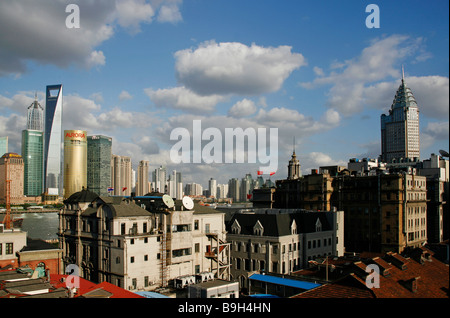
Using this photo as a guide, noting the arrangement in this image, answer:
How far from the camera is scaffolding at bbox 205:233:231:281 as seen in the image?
47.9m

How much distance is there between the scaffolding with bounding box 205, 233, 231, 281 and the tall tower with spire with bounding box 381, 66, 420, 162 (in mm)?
151483

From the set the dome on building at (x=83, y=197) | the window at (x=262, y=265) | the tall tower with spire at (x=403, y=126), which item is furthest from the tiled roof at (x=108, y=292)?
the tall tower with spire at (x=403, y=126)

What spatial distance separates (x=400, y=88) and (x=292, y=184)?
126471mm

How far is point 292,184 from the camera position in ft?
275

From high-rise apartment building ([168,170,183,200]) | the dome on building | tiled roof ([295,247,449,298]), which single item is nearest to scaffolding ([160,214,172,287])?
the dome on building

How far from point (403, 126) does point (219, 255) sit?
162m

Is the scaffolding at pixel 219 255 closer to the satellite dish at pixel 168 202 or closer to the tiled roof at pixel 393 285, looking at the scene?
the satellite dish at pixel 168 202

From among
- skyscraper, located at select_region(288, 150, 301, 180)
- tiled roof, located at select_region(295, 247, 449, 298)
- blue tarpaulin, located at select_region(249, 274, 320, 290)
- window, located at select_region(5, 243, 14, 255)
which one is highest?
skyscraper, located at select_region(288, 150, 301, 180)

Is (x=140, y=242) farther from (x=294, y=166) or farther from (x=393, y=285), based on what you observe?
(x=294, y=166)

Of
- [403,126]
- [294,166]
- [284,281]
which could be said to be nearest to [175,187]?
[294,166]

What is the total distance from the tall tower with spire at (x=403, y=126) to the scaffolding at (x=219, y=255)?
497 feet

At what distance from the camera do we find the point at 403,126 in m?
181

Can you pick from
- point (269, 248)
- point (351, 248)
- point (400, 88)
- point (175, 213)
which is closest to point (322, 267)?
point (269, 248)

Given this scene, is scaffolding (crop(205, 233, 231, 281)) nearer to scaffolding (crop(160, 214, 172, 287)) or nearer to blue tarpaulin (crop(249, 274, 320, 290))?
scaffolding (crop(160, 214, 172, 287))
